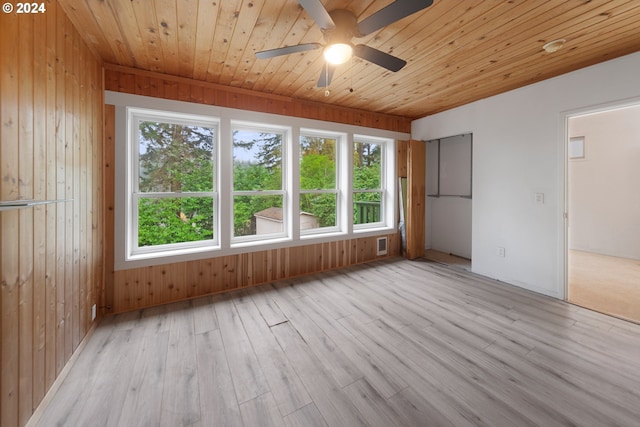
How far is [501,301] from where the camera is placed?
8.84ft

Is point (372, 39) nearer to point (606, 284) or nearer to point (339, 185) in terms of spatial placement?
point (339, 185)

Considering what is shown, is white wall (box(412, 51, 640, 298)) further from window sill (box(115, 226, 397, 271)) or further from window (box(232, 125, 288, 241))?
window (box(232, 125, 288, 241))

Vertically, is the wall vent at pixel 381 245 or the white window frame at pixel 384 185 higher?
the white window frame at pixel 384 185

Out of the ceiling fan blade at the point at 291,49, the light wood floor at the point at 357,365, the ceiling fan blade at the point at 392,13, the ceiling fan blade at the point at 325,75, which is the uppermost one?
the ceiling fan blade at the point at 325,75

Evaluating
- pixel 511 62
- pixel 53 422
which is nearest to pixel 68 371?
pixel 53 422

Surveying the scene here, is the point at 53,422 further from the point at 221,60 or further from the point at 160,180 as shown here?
the point at 221,60

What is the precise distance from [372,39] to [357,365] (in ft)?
8.37

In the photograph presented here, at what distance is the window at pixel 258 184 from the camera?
3.18m

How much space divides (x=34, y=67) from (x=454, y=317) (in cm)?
352

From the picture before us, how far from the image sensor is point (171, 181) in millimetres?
2807

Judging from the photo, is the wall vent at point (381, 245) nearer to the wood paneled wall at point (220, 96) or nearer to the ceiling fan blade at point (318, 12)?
the wood paneled wall at point (220, 96)

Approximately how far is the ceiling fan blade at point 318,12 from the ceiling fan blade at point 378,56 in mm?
318

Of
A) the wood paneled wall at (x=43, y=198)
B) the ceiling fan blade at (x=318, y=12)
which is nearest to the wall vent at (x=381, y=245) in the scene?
the ceiling fan blade at (x=318, y=12)

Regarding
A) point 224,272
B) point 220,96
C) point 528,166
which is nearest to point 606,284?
point 528,166
